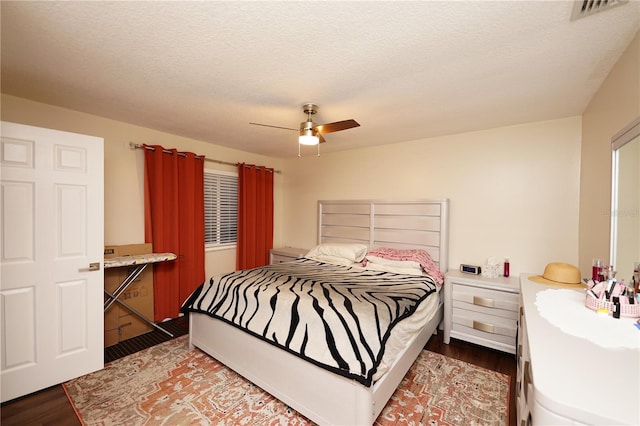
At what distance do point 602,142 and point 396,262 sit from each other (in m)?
2.06

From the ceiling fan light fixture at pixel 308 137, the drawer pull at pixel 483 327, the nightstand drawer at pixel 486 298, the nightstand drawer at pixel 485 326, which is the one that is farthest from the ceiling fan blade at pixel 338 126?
the drawer pull at pixel 483 327

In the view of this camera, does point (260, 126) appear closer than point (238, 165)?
Yes

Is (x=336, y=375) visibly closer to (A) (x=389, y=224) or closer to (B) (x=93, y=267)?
(B) (x=93, y=267)

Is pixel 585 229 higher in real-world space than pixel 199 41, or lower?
lower

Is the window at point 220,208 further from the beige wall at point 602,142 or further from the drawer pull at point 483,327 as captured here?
the beige wall at point 602,142

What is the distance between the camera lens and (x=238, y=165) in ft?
14.3

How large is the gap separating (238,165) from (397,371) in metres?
3.59

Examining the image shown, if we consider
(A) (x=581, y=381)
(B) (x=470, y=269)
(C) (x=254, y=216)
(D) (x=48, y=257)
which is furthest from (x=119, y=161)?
(B) (x=470, y=269)

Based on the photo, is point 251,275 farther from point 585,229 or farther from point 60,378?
point 585,229

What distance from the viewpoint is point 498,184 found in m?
3.16

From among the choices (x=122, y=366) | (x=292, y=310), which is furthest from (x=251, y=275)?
(x=122, y=366)

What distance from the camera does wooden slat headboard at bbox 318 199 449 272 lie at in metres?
3.45

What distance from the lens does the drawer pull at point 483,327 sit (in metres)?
2.81

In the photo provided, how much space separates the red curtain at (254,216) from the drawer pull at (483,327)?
3.28 metres
